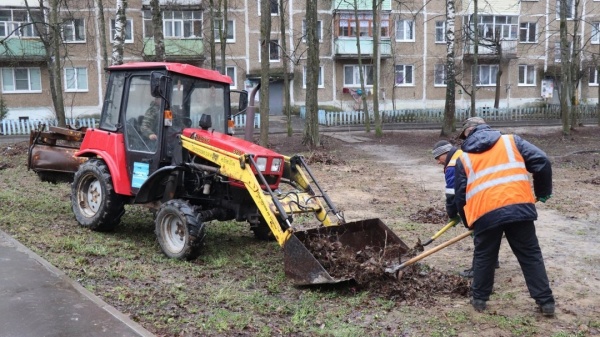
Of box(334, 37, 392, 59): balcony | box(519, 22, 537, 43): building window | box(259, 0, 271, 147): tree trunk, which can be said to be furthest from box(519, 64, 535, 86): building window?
box(259, 0, 271, 147): tree trunk

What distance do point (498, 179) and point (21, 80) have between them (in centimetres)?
3618

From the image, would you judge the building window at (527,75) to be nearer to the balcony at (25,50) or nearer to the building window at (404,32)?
the building window at (404,32)

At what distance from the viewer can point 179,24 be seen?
124 ft

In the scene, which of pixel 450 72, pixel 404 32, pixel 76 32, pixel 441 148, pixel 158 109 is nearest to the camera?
pixel 441 148

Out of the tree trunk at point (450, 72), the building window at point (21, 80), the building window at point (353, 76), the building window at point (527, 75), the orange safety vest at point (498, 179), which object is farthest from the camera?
the building window at point (527, 75)

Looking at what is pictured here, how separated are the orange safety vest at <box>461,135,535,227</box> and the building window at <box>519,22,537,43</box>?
41.3 meters

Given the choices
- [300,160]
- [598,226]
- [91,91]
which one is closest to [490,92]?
[91,91]

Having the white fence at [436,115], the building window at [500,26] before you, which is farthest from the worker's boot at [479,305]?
the building window at [500,26]

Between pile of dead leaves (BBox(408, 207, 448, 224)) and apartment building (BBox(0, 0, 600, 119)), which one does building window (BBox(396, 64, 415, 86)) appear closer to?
apartment building (BBox(0, 0, 600, 119))

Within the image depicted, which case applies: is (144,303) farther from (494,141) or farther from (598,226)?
(598,226)

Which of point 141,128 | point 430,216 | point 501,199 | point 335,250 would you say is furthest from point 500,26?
point 501,199

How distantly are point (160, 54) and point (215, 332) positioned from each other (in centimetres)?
1429

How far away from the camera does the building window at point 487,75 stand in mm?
42906

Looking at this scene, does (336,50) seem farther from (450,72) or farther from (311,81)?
(311,81)
